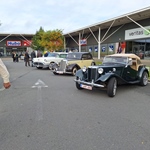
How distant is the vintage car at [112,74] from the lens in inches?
226

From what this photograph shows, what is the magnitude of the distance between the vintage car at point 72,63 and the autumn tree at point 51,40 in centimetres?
1714

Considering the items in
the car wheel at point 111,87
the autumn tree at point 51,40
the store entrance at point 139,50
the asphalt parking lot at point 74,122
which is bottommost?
the asphalt parking lot at point 74,122

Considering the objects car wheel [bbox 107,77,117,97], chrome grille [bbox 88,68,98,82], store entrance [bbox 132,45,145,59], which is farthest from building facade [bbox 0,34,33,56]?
car wheel [bbox 107,77,117,97]

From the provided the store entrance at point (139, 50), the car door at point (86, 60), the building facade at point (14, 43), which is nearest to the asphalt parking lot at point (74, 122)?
the car door at point (86, 60)

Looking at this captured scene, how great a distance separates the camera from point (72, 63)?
11.1 meters

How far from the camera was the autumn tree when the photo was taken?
2805cm

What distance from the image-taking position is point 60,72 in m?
10.7

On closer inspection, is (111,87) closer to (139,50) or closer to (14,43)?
(139,50)

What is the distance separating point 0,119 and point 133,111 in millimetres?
3547

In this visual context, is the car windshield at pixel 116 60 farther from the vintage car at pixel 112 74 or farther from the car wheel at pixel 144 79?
the car wheel at pixel 144 79

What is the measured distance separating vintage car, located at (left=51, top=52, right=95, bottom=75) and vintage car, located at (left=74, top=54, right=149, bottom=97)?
3.77 m

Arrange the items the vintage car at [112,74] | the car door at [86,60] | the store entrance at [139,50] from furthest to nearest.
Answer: the store entrance at [139,50]
the car door at [86,60]
the vintage car at [112,74]

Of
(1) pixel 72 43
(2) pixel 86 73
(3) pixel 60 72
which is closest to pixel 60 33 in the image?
(1) pixel 72 43

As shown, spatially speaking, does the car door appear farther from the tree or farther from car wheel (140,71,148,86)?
the tree
